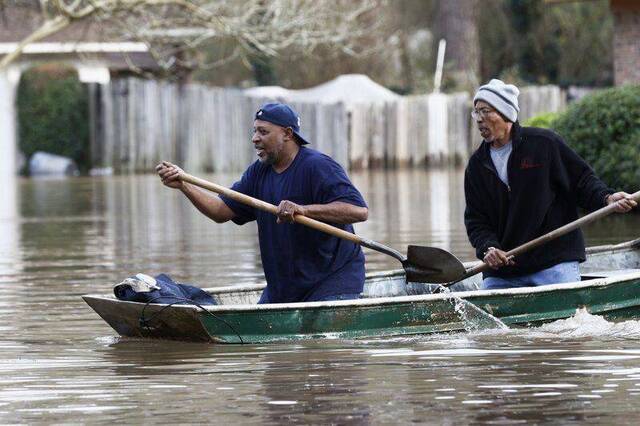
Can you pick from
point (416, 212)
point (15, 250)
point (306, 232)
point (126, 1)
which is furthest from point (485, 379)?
point (126, 1)

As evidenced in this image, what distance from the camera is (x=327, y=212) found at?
10430mm

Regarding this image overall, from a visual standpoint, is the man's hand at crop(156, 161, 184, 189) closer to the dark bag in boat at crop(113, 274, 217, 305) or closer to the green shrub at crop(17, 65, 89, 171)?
the dark bag in boat at crop(113, 274, 217, 305)

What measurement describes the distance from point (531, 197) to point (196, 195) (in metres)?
2.13

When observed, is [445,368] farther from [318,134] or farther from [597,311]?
[318,134]

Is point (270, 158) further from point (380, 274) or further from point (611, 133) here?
point (611, 133)

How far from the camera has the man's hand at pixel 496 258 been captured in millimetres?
10906

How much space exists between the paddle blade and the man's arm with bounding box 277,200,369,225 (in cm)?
91

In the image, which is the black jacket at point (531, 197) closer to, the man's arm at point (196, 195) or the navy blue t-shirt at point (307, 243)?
the navy blue t-shirt at point (307, 243)

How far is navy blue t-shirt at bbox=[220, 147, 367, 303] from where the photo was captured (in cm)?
1055

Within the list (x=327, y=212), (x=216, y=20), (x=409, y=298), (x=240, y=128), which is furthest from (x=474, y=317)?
(x=240, y=128)

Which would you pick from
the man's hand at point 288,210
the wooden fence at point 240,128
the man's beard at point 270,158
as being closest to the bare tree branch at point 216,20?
the wooden fence at point 240,128

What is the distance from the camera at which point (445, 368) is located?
29.8 ft

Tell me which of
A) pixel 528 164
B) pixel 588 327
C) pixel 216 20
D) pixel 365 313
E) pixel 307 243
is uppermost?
pixel 216 20

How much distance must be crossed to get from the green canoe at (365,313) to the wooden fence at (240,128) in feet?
85.3
